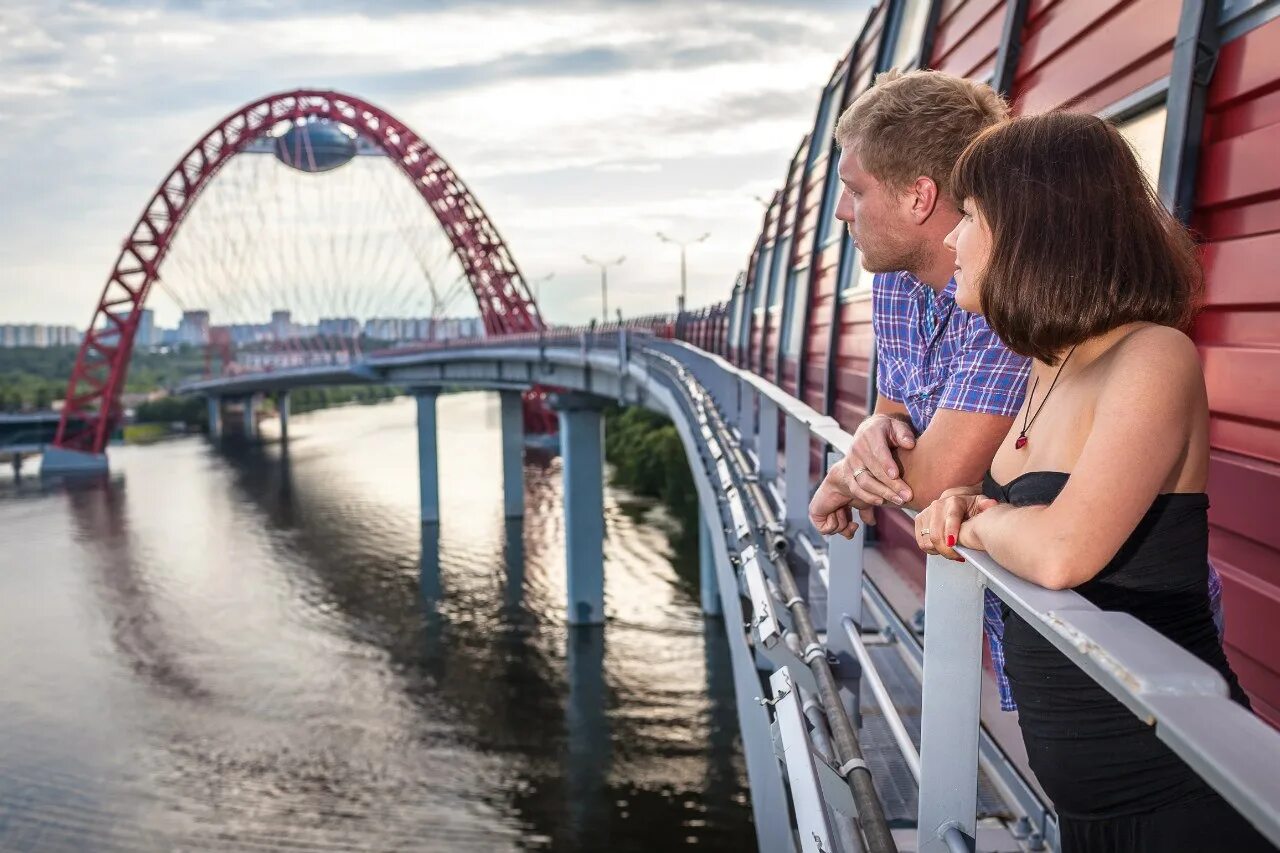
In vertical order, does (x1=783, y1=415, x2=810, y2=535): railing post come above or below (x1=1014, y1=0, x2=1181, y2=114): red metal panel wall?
below

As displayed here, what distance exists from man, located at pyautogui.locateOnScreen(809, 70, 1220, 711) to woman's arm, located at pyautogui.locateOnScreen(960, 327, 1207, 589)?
0.61 m

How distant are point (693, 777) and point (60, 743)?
Answer: 1053 centimetres

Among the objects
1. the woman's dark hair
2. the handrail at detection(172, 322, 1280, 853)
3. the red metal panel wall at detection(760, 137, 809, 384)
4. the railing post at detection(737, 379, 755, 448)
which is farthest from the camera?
the red metal panel wall at detection(760, 137, 809, 384)

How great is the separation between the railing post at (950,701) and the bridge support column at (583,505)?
23.2 metres

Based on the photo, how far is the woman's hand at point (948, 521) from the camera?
1771 mm

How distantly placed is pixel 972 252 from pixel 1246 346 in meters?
1.64

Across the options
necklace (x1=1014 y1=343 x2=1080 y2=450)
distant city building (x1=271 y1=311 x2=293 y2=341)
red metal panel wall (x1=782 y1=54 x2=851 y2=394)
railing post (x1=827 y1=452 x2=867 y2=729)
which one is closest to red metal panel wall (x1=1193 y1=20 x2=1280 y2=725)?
railing post (x1=827 y1=452 x2=867 y2=729)

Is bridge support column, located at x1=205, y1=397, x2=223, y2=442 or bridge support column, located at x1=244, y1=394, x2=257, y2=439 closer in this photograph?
bridge support column, located at x1=244, y1=394, x2=257, y2=439

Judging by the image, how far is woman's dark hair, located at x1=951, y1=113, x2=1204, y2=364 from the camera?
5.43 ft

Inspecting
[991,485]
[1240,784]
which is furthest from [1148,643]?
[991,485]

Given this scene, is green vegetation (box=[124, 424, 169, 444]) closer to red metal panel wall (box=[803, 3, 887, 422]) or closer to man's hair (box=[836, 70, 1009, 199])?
red metal panel wall (box=[803, 3, 887, 422])

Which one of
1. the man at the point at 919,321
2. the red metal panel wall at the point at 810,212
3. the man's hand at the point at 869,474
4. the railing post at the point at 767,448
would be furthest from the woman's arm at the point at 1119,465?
the red metal panel wall at the point at 810,212

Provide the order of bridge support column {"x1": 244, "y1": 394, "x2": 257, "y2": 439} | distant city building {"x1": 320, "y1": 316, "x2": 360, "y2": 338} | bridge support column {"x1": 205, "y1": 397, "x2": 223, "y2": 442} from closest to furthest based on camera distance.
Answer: distant city building {"x1": 320, "y1": 316, "x2": 360, "y2": 338}, bridge support column {"x1": 244, "y1": 394, "x2": 257, "y2": 439}, bridge support column {"x1": 205, "y1": 397, "x2": 223, "y2": 442}

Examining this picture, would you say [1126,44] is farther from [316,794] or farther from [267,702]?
[267,702]
